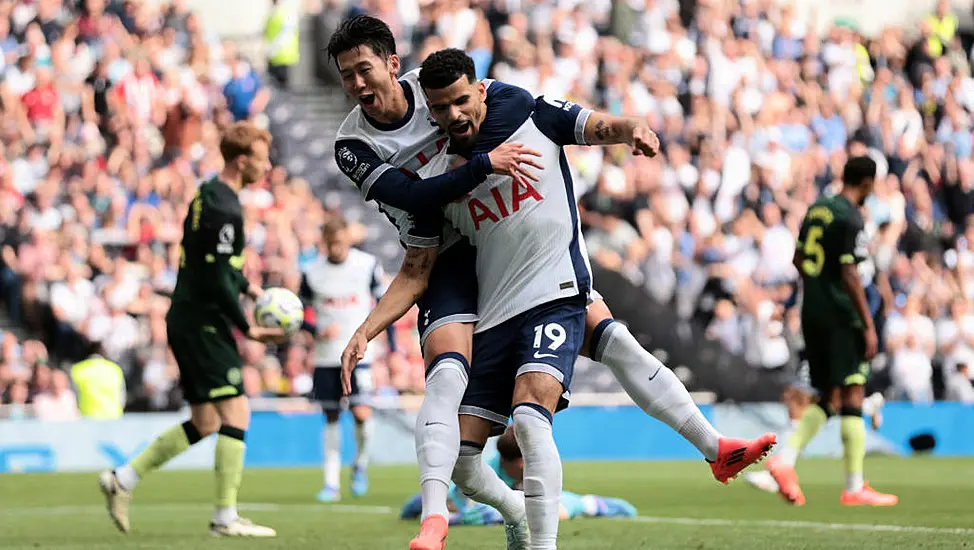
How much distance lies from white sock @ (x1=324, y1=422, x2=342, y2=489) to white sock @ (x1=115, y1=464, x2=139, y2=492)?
147 inches

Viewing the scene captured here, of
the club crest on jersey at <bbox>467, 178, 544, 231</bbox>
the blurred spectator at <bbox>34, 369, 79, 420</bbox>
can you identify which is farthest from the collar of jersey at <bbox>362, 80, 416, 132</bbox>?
the blurred spectator at <bbox>34, 369, 79, 420</bbox>

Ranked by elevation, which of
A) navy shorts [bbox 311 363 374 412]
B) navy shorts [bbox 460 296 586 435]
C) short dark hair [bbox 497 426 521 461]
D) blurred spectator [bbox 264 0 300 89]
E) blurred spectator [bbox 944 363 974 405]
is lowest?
short dark hair [bbox 497 426 521 461]

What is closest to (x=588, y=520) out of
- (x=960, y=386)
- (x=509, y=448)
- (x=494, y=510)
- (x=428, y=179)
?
(x=494, y=510)

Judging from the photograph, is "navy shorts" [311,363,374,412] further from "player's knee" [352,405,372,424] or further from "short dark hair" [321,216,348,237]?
"short dark hair" [321,216,348,237]

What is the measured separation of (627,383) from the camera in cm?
805

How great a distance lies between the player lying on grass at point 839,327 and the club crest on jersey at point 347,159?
5.56m

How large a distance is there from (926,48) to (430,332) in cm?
2140

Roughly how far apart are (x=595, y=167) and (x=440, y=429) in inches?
628

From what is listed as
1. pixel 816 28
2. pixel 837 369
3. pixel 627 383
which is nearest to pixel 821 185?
pixel 816 28

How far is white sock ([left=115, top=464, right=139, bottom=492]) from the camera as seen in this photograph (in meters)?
11.1

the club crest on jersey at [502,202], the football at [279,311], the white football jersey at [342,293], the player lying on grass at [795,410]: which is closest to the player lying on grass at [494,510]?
the football at [279,311]

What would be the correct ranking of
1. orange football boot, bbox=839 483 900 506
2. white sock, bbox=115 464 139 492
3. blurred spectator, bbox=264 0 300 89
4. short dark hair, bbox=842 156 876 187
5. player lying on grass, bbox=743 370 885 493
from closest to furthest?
white sock, bbox=115 464 139 492
orange football boot, bbox=839 483 900 506
short dark hair, bbox=842 156 876 187
player lying on grass, bbox=743 370 885 493
blurred spectator, bbox=264 0 300 89

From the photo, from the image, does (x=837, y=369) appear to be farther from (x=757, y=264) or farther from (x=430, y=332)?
(x=757, y=264)

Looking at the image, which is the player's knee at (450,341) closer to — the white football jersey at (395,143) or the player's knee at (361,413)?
the white football jersey at (395,143)
